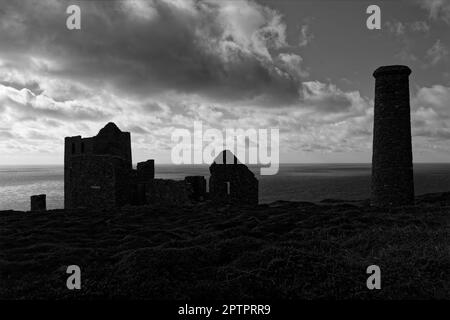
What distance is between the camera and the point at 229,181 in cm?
2683

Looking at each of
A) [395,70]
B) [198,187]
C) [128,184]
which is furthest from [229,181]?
[395,70]

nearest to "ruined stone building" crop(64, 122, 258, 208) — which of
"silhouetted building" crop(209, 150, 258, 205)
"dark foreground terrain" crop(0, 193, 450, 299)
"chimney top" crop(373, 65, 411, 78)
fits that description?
"silhouetted building" crop(209, 150, 258, 205)

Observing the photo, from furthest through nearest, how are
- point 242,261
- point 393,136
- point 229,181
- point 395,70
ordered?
point 229,181 → point 393,136 → point 395,70 → point 242,261

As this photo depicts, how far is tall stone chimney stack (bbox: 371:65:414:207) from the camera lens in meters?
20.4

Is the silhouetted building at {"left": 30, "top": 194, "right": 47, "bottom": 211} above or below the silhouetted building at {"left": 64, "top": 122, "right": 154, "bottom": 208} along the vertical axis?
below

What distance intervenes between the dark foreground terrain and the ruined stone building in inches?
380

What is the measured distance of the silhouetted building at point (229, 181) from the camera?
26.5m

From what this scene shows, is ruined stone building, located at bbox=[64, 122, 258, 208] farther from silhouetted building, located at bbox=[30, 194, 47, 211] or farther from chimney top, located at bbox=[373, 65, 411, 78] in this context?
chimney top, located at bbox=[373, 65, 411, 78]

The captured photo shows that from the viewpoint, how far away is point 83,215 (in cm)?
2266

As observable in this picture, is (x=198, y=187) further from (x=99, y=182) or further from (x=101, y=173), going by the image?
(x=99, y=182)

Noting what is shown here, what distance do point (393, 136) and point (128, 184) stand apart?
21.6 metres

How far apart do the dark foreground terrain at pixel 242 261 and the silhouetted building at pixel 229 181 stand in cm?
957
